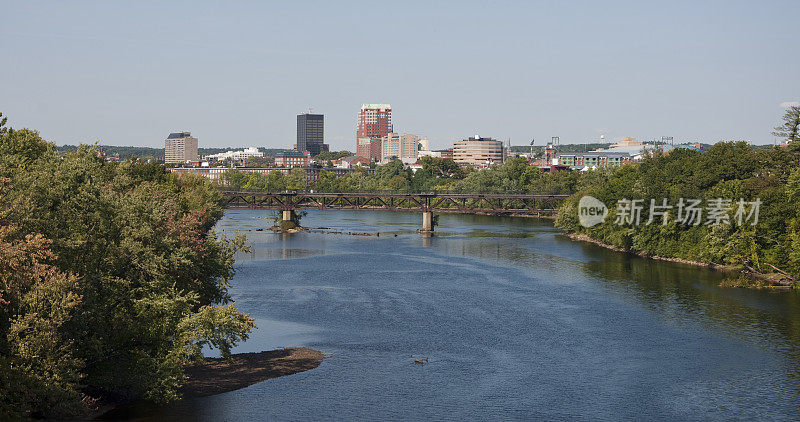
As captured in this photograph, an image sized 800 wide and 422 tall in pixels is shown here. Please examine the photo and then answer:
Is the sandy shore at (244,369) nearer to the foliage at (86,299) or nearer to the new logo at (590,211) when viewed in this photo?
the foliage at (86,299)

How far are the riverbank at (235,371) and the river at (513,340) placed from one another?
2.62ft

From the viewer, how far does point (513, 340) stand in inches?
2122

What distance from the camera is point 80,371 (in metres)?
36.5

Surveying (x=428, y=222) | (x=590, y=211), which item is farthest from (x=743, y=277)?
(x=428, y=222)

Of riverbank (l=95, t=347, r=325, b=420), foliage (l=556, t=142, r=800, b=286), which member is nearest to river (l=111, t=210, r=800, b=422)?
riverbank (l=95, t=347, r=325, b=420)

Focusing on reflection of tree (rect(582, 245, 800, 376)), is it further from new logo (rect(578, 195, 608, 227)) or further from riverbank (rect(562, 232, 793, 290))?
new logo (rect(578, 195, 608, 227))

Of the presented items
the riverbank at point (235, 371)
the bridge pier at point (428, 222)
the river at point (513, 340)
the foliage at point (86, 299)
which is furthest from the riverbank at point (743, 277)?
the foliage at point (86, 299)

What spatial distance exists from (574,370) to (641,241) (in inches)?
2086

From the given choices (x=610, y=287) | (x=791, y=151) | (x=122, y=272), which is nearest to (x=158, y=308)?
(x=122, y=272)

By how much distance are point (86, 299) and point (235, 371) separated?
1174 centimetres

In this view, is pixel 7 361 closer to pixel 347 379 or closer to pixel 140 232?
pixel 140 232

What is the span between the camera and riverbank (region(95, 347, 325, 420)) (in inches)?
1526

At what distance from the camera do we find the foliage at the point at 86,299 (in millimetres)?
32531

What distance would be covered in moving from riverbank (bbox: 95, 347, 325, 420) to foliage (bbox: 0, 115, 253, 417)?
3.85 feet
